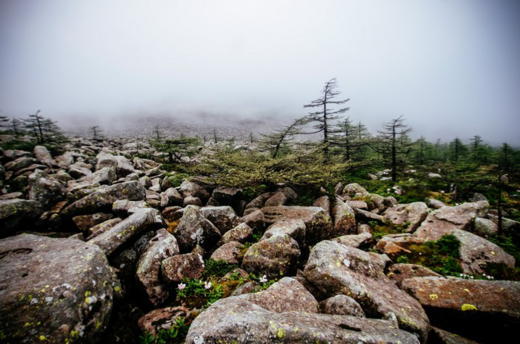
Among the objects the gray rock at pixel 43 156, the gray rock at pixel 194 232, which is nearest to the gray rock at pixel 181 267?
the gray rock at pixel 194 232

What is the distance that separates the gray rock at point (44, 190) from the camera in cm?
834

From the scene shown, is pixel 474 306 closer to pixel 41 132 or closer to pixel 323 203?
pixel 323 203

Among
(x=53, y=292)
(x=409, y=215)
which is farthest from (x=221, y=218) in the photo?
(x=409, y=215)

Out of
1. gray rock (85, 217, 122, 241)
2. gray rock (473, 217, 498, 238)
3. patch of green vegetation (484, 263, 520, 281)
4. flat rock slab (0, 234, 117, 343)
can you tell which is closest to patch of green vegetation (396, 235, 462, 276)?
patch of green vegetation (484, 263, 520, 281)

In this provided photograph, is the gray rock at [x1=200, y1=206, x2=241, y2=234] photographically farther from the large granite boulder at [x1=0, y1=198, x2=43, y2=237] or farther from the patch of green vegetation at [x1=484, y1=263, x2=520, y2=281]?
the patch of green vegetation at [x1=484, y1=263, x2=520, y2=281]

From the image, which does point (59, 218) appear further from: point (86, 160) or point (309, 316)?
point (86, 160)

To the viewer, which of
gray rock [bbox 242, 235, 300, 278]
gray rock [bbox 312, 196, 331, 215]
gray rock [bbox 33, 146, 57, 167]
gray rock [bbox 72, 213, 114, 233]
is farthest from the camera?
gray rock [bbox 33, 146, 57, 167]

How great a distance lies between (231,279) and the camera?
18.3ft

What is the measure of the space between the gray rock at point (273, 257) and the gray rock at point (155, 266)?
2375 millimetres

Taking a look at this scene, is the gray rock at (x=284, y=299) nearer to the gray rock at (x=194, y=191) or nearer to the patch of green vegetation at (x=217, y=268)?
the patch of green vegetation at (x=217, y=268)

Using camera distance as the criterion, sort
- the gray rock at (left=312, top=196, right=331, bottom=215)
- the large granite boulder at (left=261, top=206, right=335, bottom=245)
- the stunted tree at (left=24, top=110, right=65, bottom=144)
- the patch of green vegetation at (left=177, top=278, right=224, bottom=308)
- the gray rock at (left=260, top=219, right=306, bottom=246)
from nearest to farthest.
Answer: the patch of green vegetation at (left=177, top=278, right=224, bottom=308) < the gray rock at (left=260, top=219, right=306, bottom=246) < the large granite boulder at (left=261, top=206, right=335, bottom=245) < the gray rock at (left=312, top=196, right=331, bottom=215) < the stunted tree at (left=24, top=110, right=65, bottom=144)

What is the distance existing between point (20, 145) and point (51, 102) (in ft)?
427

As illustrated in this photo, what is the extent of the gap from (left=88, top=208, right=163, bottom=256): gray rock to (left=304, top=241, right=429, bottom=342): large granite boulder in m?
5.63

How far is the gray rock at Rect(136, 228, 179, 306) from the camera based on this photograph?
5047 mm
